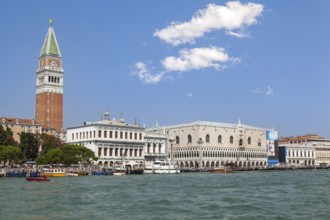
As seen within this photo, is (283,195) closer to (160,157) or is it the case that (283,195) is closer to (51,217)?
(51,217)

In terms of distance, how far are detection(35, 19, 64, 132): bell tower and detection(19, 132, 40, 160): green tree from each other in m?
32.3

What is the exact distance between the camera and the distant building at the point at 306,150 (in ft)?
461

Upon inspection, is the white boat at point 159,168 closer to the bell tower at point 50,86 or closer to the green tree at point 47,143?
the green tree at point 47,143

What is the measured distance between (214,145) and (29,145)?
51.3 m

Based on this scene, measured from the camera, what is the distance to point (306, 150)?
146750 mm

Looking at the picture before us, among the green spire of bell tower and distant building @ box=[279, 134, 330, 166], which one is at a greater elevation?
the green spire of bell tower

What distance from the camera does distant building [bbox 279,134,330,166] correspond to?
14062 cm

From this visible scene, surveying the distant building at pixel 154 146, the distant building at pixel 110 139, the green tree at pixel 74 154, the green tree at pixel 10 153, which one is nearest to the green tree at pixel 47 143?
the distant building at pixel 110 139

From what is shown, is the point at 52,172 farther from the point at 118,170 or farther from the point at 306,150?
the point at 306,150

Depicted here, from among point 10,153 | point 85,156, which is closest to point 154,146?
Result: point 85,156

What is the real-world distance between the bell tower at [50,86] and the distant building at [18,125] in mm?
9396

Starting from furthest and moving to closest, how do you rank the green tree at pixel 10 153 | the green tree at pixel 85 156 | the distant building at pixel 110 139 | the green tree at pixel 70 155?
1. the distant building at pixel 110 139
2. the green tree at pixel 85 156
3. the green tree at pixel 70 155
4. the green tree at pixel 10 153

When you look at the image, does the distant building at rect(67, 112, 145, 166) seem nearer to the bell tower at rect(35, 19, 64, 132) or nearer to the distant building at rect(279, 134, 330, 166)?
the bell tower at rect(35, 19, 64, 132)

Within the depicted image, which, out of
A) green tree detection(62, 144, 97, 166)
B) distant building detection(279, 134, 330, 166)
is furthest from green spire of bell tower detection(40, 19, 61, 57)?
distant building detection(279, 134, 330, 166)
